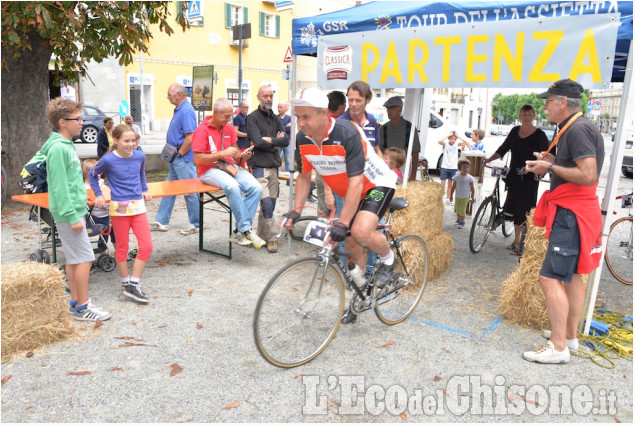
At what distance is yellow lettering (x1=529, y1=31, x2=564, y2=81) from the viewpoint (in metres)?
4.40

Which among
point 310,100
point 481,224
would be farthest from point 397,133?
point 310,100

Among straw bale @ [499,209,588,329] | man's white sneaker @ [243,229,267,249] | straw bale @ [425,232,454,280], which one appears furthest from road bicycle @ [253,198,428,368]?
man's white sneaker @ [243,229,267,249]

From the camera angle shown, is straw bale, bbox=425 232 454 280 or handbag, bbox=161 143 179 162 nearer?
straw bale, bbox=425 232 454 280

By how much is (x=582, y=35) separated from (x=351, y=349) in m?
3.26

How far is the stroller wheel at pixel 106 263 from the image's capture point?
559 cm

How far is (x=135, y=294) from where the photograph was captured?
4.74 metres

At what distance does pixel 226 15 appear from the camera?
32.6 metres

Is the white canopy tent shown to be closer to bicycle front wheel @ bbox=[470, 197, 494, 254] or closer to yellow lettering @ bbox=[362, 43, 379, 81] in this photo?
yellow lettering @ bbox=[362, 43, 379, 81]

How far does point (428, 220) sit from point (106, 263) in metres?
3.65

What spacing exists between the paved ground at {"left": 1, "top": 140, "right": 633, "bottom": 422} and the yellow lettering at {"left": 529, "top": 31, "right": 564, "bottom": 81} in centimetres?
222

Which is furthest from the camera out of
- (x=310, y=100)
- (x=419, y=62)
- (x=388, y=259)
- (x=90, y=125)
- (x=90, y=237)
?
(x=90, y=125)

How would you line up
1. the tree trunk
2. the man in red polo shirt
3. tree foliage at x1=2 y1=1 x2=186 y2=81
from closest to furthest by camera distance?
1. the man in red polo shirt
2. tree foliage at x1=2 y1=1 x2=186 y2=81
3. the tree trunk

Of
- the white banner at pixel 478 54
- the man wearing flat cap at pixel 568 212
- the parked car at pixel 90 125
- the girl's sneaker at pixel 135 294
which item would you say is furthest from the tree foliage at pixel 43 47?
the parked car at pixel 90 125

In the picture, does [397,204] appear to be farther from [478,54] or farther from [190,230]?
[190,230]
